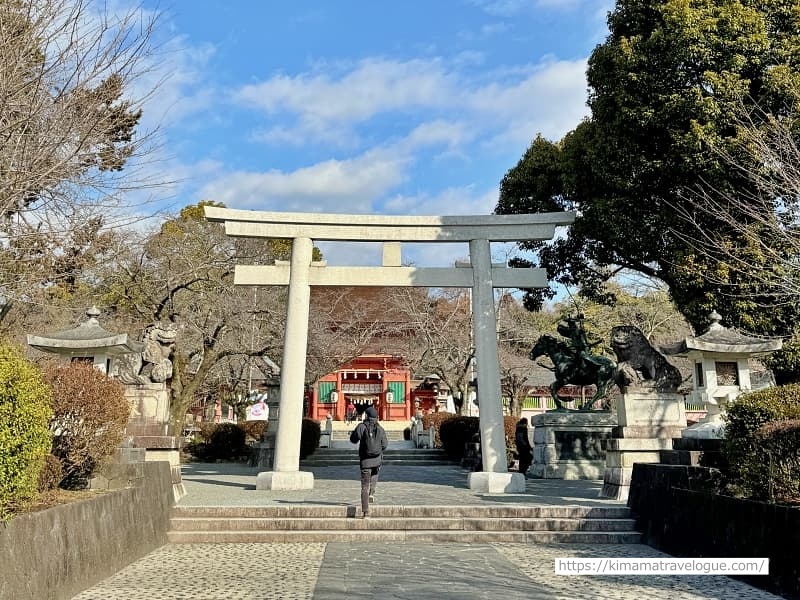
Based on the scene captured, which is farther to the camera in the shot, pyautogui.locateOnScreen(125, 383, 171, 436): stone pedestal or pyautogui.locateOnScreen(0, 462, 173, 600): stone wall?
pyautogui.locateOnScreen(125, 383, 171, 436): stone pedestal

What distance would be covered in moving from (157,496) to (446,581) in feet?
13.9

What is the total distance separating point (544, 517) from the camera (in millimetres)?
9367

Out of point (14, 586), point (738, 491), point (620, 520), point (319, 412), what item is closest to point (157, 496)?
point (14, 586)

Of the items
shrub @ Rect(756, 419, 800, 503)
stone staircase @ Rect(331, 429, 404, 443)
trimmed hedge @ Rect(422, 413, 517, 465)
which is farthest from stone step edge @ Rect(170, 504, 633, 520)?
stone staircase @ Rect(331, 429, 404, 443)

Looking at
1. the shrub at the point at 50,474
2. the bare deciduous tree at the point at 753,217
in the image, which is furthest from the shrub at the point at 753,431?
the shrub at the point at 50,474

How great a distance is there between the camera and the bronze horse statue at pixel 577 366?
16188 millimetres

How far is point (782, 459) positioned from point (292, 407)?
26.5 feet

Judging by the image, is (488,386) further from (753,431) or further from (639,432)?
(753,431)

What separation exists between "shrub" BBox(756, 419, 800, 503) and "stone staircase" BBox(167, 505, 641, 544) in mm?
2845

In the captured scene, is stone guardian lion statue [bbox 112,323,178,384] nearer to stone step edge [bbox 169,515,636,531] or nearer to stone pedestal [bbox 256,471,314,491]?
stone pedestal [bbox 256,471,314,491]

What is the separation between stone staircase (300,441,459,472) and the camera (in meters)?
20.8

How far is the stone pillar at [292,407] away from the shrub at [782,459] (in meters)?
7.69

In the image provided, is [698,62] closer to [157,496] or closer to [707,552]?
[707,552]

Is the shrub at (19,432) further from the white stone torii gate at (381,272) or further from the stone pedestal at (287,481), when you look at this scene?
the white stone torii gate at (381,272)
